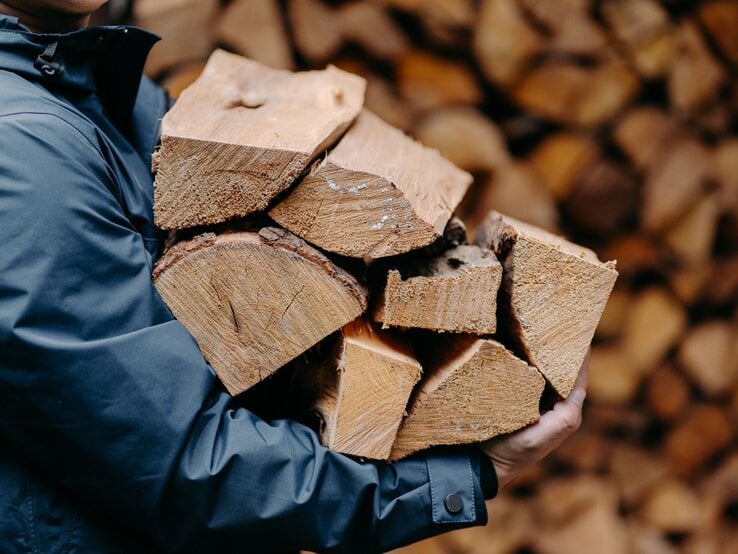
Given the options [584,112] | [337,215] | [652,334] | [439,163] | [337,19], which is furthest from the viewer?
[652,334]

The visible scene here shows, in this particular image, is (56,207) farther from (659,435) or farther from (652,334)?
(659,435)

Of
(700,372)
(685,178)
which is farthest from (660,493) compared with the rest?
(685,178)

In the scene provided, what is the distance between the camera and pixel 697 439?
2.68 m

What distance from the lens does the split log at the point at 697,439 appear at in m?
2.67

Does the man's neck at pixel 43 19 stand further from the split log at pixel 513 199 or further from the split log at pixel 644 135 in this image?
the split log at pixel 644 135

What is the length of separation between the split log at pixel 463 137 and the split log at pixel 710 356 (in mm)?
946

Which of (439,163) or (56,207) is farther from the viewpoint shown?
(439,163)

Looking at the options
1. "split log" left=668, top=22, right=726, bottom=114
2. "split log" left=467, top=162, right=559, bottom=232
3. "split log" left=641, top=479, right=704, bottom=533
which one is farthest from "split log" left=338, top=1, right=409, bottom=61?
"split log" left=641, top=479, right=704, bottom=533

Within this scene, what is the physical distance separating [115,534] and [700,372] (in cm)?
211

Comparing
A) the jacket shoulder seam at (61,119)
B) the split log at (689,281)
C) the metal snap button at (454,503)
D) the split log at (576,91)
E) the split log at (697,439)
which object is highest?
the jacket shoulder seam at (61,119)

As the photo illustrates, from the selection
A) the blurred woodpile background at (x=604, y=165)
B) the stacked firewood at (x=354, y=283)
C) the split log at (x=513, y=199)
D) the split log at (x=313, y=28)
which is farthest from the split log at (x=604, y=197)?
the stacked firewood at (x=354, y=283)

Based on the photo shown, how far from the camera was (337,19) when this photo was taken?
2176mm

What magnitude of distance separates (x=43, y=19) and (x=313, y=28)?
0.99 m

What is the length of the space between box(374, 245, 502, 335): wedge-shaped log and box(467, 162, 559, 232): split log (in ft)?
3.84
